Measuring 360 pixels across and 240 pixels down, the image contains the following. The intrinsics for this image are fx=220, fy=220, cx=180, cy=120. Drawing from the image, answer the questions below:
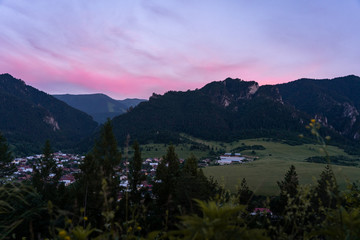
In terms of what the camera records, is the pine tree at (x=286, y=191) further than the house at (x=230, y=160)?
No

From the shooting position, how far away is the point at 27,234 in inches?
443

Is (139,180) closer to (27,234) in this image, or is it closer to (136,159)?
(136,159)

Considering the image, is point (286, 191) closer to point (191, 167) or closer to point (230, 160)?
point (191, 167)

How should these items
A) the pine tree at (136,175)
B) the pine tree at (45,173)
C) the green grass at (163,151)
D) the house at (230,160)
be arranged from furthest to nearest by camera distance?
the green grass at (163,151), the house at (230,160), the pine tree at (45,173), the pine tree at (136,175)

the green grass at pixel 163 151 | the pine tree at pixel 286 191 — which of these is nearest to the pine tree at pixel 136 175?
the pine tree at pixel 286 191

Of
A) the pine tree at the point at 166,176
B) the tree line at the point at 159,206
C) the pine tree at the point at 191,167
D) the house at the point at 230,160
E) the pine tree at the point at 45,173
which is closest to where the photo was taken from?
the tree line at the point at 159,206

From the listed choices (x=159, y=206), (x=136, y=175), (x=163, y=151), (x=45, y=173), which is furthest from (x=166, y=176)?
(x=163, y=151)

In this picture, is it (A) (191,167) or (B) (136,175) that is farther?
(B) (136,175)

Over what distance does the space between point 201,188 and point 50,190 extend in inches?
790

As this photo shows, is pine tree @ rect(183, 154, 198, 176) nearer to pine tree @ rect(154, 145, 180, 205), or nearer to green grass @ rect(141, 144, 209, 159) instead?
pine tree @ rect(154, 145, 180, 205)

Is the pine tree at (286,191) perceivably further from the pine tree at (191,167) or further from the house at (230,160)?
the house at (230,160)

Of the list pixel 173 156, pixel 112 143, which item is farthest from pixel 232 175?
pixel 112 143

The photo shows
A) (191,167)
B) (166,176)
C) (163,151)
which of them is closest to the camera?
(166,176)

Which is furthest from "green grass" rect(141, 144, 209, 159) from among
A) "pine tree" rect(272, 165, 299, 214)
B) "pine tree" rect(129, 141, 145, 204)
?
"pine tree" rect(129, 141, 145, 204)
